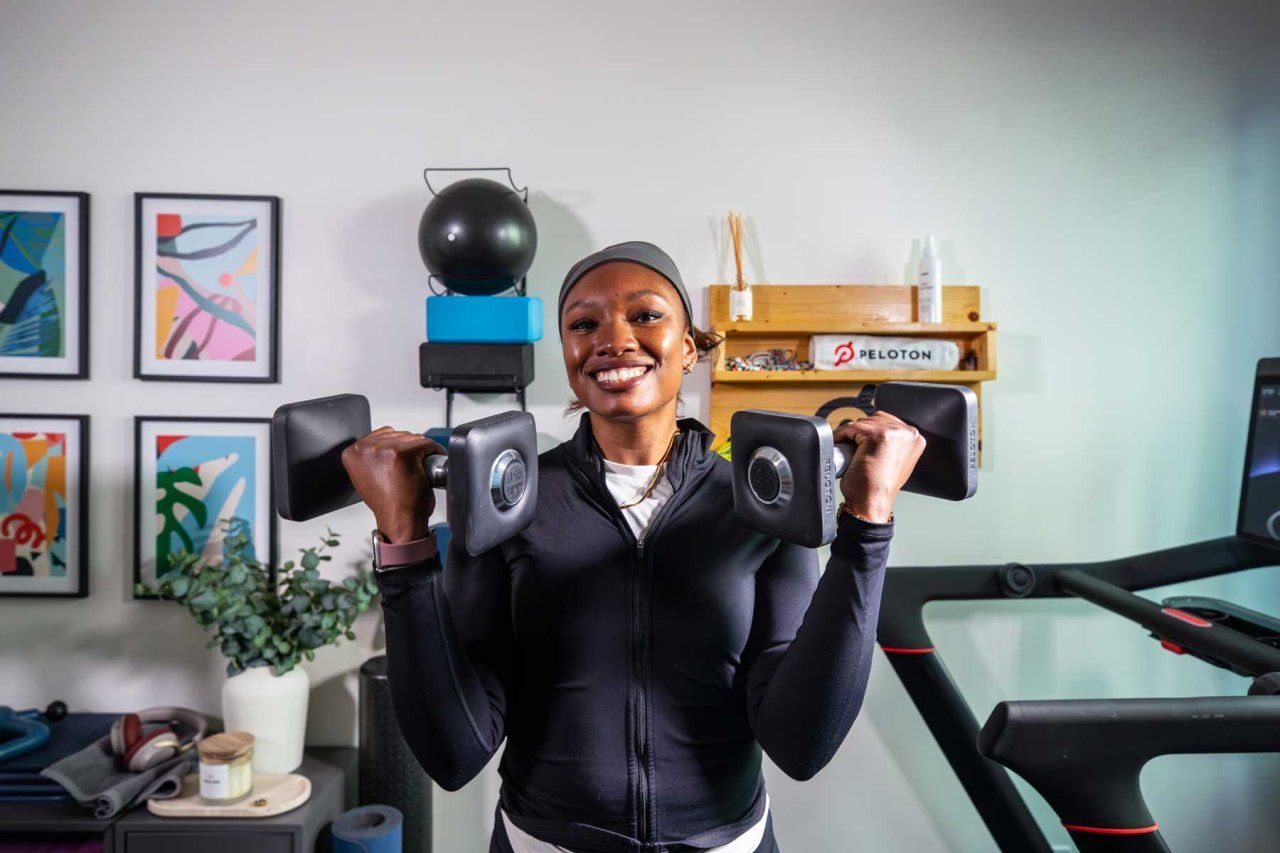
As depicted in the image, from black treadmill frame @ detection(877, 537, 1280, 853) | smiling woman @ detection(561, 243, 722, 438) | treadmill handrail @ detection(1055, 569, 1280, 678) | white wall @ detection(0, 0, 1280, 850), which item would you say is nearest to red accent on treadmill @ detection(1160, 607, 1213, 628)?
treadmill handrail @ detection(1055, 569, 1280, 678)

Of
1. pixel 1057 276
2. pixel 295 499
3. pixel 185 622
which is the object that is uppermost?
pixel 1057 276

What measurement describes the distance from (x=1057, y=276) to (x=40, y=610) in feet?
9.52

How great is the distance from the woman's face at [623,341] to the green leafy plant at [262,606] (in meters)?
1.11

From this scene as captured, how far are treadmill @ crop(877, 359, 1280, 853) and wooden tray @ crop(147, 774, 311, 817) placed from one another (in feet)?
4.55

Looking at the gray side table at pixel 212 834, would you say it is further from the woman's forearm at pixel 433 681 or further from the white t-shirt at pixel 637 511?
the woman's forearm at pixel 433 681

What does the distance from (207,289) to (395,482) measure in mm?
1496

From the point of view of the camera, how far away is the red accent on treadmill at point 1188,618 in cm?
135

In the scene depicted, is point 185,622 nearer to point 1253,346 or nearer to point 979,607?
point 979,607

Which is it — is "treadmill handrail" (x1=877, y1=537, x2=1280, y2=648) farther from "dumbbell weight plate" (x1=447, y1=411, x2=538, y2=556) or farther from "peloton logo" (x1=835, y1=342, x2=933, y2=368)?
"dumbbell weight plate" (x1=447, y1=411, x2=538, y2=556)

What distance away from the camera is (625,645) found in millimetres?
1009

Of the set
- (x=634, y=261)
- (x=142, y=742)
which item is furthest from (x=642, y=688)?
(x=142, y=742)

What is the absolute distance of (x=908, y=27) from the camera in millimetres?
2049

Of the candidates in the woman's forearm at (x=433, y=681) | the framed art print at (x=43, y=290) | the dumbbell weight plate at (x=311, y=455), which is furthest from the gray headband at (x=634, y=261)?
the framed art print at (x=43, y=290)

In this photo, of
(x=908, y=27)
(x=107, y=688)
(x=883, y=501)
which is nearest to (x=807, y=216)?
(x=908, y=27)
